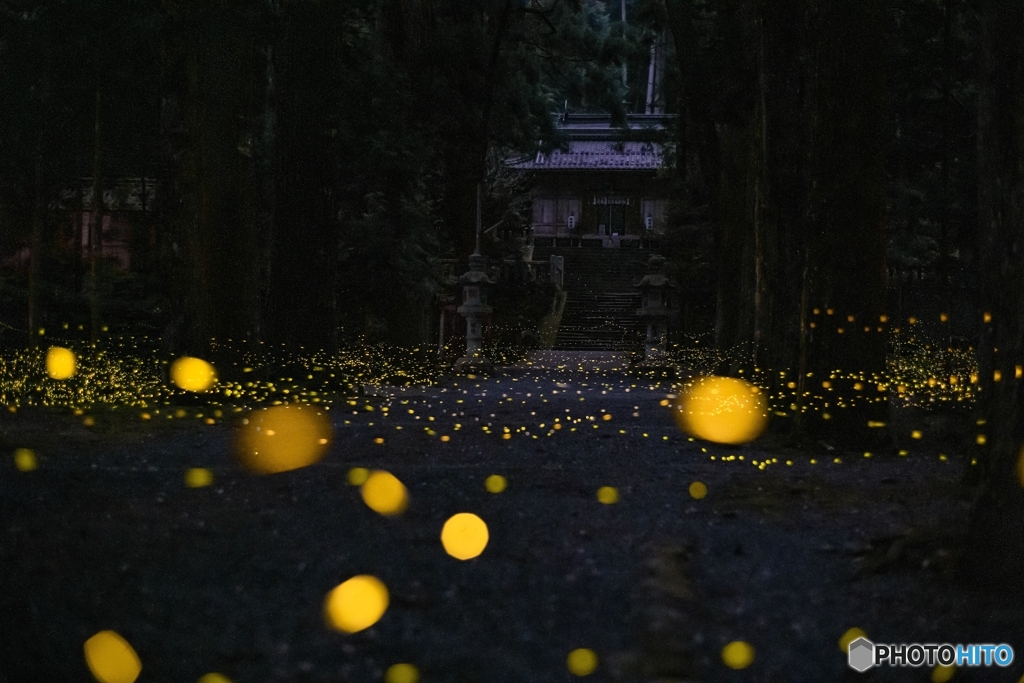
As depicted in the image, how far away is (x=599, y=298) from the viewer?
122 feet

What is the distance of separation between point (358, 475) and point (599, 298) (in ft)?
96.7

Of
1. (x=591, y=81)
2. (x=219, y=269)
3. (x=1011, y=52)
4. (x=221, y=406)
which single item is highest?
(x=591, y=81)

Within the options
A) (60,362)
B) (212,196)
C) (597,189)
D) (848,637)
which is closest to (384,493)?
(848,637)

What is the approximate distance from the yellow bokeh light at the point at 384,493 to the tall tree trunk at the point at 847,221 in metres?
4.41

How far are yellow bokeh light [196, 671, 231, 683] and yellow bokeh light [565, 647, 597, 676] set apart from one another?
1.17 m

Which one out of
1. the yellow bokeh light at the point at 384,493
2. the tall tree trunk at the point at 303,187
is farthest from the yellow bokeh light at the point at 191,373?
the yellow bokeh light at the point at 384,493

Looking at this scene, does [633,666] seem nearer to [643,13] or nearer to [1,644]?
[1,644]

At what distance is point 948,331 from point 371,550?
14.1 m

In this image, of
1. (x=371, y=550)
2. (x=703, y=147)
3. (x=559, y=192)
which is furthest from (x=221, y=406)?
(x=559, y=192)

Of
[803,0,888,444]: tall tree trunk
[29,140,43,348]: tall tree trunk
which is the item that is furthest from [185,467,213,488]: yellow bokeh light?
[29,140,43,348]: tall tree trunk

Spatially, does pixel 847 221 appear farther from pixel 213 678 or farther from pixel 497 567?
pixel 213 678

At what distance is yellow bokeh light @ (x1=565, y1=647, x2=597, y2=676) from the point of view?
3900 mm

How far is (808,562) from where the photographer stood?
5613 mm

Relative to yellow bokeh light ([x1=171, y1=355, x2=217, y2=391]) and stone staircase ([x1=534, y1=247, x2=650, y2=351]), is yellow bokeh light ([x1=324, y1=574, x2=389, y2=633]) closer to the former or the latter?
yellow bokeh light ([x1=171, y1=355, x2=217, y2=391])
